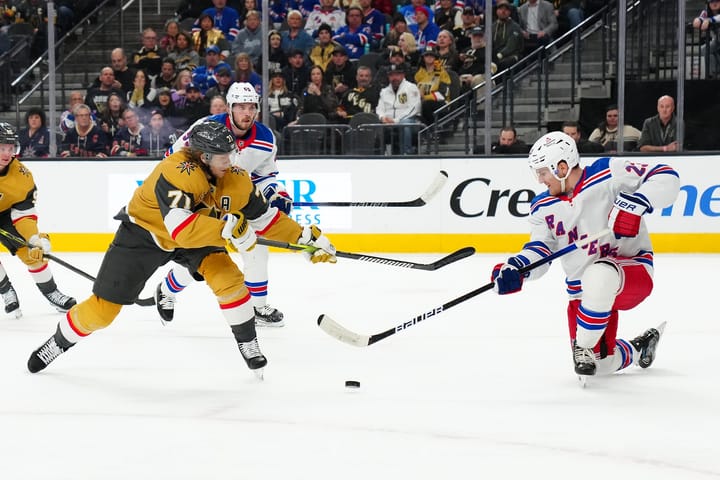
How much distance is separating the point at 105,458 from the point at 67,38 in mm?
6045

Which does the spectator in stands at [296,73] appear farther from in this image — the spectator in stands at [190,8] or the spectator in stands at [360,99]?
the spectator in stands at [190,8]

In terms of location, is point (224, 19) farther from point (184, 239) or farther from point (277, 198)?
point (184, 239)

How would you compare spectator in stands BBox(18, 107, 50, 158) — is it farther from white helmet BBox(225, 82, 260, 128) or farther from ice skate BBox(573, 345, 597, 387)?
ice skate BBox(573, 345, 597, 387)

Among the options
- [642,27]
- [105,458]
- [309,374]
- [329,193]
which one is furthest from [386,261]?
[642,27]

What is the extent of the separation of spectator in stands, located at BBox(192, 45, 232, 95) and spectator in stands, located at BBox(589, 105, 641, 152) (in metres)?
2.94

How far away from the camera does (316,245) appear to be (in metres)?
4.00

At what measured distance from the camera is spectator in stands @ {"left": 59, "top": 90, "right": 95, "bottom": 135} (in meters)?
7.99

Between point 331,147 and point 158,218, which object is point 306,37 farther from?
point 158,218

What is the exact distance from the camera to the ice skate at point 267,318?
4797 millimetres

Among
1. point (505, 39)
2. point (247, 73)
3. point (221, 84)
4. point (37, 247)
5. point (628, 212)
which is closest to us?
point (628, 212)

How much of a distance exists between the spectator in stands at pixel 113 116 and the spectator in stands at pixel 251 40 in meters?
0.99

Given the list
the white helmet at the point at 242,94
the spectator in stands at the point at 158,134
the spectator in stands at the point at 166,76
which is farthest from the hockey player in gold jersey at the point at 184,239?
the spectator in stands at the point at 166,76

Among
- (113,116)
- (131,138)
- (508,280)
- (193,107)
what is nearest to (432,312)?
(508,280)

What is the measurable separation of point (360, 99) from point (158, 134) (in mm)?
1630
